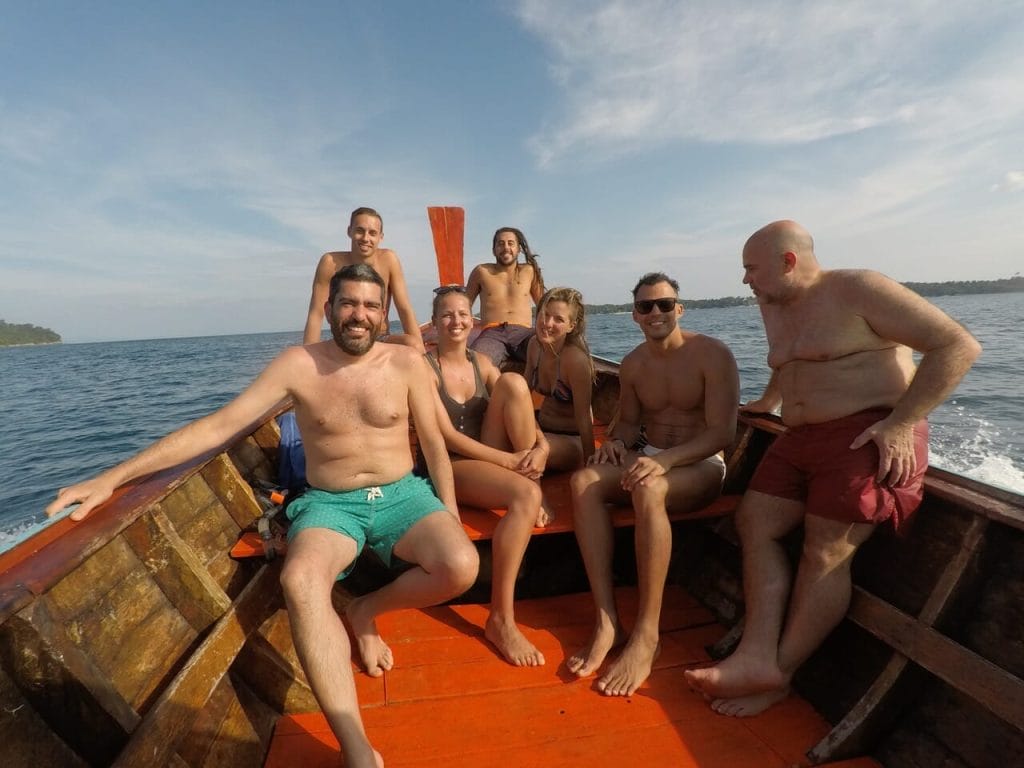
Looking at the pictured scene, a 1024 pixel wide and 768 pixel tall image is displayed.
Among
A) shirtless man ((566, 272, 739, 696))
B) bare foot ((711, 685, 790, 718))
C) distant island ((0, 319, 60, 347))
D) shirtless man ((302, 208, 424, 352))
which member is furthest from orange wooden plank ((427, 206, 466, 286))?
distant island ((0, 319, 60, 347))

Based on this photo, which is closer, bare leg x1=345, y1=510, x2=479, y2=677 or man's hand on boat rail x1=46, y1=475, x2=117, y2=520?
man's hand on boat rail x1=46, y1=475, x2=117, y2=520

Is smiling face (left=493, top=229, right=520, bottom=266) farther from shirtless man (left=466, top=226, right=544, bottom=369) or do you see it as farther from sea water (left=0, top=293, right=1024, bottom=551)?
sea water (left=0, top=293, right=1024, bottom=551)

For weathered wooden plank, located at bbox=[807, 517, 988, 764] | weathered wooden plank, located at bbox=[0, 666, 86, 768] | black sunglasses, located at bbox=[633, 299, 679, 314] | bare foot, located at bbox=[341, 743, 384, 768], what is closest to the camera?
weathered wooden plank, located at bbox=[0, 666, 86, 768]

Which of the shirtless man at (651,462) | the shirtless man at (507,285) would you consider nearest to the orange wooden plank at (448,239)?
the shirtless man at (507,285)

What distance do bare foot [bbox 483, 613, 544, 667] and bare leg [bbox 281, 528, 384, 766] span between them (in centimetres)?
81

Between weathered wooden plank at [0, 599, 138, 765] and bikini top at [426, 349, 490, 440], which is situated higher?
bikini top at [426, 349, 490, 440]

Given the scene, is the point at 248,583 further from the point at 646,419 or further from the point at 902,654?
the point at 902,654

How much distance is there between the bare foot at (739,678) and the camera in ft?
7.06

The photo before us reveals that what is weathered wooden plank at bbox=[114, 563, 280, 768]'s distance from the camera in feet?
5.16

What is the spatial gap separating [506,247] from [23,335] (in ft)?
585

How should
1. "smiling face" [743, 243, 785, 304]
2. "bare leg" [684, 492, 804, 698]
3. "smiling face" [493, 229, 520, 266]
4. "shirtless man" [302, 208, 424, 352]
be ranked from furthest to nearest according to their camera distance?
1. "smiling face" [493, 229, 520, 266]
2. "shirtless man" [302, 208, 424, 352]
3. "smiling face" [743, 243, 785, 304]
4. "bare leg" [684, 492, 804, 698]

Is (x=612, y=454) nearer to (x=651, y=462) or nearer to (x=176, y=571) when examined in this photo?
(x=651, y=462)

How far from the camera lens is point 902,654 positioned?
1946 mm

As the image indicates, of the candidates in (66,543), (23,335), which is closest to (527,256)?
(66,543)
